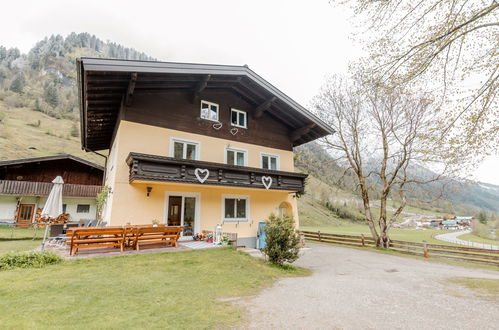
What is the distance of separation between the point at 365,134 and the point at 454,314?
15.5 metres

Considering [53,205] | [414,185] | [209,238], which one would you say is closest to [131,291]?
[209,238]

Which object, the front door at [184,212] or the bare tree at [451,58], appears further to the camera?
the front door at [184,212]

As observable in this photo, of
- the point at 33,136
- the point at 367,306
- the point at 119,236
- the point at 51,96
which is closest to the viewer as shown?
the point at 367,306

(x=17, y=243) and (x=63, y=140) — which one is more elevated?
(x=63, y=140)

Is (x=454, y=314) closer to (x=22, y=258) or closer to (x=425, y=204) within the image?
(x=22, y=258)

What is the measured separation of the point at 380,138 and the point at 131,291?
18.1 meters

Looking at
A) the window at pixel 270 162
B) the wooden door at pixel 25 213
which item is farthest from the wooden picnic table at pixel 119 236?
the wooden door at pixel 25 213

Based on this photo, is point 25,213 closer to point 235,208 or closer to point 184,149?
point 184,149

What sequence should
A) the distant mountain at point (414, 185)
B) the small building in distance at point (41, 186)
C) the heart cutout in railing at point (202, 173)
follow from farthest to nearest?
the small building in distance at point (41, 186)
the distant mountain at point (414, 185)
the heart cutout in railing at point (202, 173)

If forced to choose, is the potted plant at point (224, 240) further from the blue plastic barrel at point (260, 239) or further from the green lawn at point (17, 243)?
the green lawn at point (17, 243)

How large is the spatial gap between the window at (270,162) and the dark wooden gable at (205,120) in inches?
29.0

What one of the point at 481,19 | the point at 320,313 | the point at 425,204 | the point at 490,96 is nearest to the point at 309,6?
the point at 481,19

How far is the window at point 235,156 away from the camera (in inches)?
537

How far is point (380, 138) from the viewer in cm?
1775
